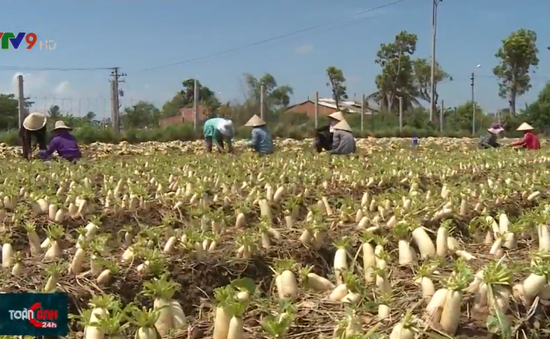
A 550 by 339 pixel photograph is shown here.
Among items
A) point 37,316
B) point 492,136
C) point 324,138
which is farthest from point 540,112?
point 37,316

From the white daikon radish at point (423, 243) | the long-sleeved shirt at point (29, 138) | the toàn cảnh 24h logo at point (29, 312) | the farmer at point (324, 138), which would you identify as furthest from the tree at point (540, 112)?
the toàn cảnh 24h logo at point (29, 312)

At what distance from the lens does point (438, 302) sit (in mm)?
2428

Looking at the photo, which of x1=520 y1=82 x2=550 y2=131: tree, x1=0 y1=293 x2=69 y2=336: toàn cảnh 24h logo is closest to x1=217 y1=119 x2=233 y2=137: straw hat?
x1=0 y1=293 x2=69 y2=336: toàn cảnh 24h logo

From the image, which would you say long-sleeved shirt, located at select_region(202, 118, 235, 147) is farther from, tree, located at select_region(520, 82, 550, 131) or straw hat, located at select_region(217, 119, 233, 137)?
tree, located at select_region(520, 82, 550, 131)

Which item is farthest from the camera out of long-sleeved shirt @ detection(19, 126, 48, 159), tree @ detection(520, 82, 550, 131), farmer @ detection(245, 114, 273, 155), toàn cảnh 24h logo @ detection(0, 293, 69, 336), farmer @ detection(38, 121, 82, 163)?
tree @ detection(520, 82, 550, 131)

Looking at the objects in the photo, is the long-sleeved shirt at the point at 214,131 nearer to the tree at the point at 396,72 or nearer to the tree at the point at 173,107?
the tree at the point at 173,107

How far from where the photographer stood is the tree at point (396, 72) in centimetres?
4547

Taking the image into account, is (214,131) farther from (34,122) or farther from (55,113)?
(55,113)

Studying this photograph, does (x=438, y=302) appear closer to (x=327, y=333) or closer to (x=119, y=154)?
(x=327, y=333)

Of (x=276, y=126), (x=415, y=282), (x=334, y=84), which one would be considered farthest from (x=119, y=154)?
(x=334, y=84)

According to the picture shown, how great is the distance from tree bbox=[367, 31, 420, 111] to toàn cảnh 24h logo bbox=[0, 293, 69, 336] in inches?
1727

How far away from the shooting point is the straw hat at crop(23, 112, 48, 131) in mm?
9695

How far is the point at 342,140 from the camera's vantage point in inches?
420

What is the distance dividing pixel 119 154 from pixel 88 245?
1048 centimetres
